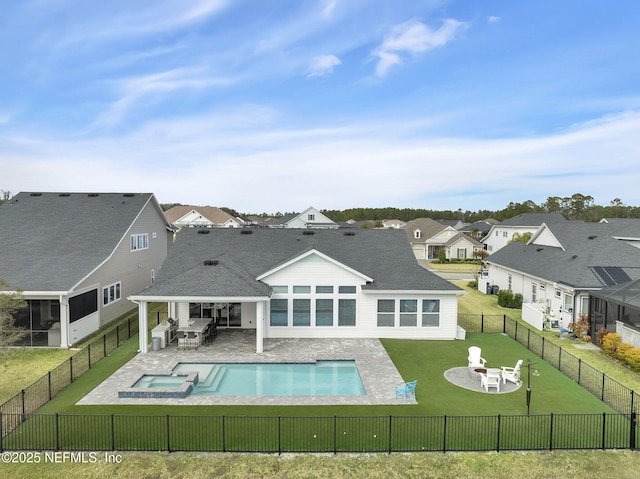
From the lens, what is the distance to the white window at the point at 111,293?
76.5 feet

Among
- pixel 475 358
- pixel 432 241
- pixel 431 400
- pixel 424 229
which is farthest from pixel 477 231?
pixel 431 400

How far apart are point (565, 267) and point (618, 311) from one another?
6.52m

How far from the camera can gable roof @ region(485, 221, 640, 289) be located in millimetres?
23328

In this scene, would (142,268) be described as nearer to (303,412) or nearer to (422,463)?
(303,412)

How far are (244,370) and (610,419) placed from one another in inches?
492

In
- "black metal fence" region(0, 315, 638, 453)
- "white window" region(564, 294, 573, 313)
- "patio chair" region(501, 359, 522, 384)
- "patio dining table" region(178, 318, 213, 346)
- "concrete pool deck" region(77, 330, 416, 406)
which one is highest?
"white window" region(564, 294, 573, 313)

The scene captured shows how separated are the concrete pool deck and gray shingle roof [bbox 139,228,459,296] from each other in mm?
2690

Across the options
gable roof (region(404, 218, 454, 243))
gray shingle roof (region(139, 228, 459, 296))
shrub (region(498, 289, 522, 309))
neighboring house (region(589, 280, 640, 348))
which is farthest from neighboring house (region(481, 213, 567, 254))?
gray shingle roof (region(139, 228, 459, 296))

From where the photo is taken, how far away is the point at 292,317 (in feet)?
68.7

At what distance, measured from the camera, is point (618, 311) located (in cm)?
1958

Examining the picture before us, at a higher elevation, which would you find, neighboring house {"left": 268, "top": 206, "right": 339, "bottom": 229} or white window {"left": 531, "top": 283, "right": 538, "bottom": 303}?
neighboring house {"left": 268, "top": 206, "right": 339, "bottom": 229}

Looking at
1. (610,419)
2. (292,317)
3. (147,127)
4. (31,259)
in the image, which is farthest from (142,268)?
(610,419)

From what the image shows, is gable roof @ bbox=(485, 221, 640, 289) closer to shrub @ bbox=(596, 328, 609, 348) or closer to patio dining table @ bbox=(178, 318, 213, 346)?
shrub @ bbox=(596, 328, 609, 348)

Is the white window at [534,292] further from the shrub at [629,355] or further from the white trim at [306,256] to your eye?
the white trim at [306,256]
